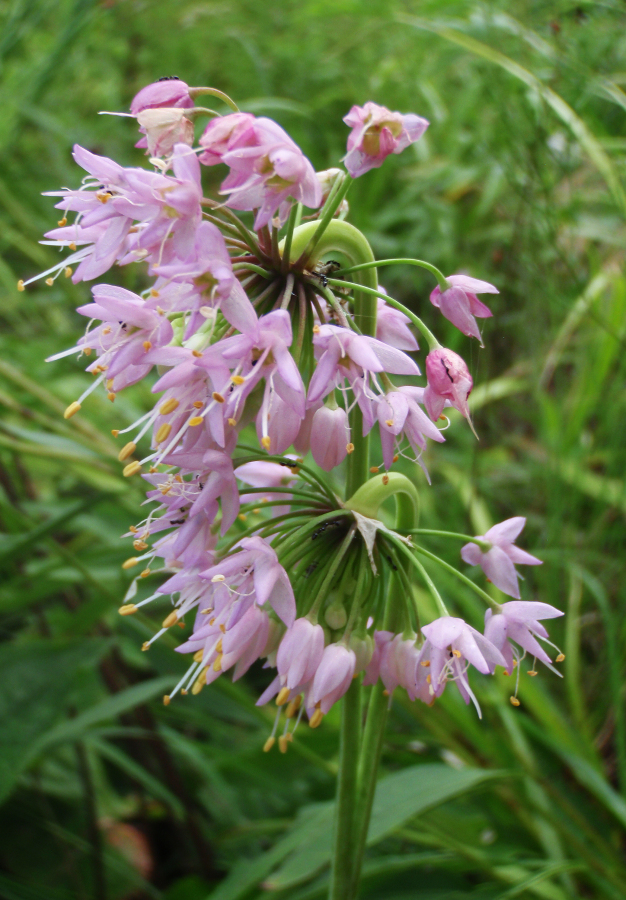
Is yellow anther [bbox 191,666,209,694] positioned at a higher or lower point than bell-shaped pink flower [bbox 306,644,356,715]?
lower

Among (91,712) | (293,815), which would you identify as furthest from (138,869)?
(91,712)

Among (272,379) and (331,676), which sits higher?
(272,379)


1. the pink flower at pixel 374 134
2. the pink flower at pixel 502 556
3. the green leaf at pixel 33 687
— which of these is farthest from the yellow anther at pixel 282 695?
the green leaf at pixel 33 687

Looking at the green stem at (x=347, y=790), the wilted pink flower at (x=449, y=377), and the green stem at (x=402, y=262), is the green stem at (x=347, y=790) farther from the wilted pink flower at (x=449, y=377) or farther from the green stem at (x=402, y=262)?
the green stem at (x=402, y=262)

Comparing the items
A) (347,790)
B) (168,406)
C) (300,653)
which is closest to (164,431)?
(168,406)

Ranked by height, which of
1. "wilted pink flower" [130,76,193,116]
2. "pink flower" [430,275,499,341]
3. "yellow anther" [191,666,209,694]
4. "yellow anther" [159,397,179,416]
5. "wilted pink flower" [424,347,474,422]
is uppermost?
"wilted pink flower" [130,76,193,116]

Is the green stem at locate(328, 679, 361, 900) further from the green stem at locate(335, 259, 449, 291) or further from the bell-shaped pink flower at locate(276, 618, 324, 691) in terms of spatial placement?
the green stem at locate(335, 259, 449, 291)

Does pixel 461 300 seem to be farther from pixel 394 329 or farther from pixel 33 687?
pixel 33 687

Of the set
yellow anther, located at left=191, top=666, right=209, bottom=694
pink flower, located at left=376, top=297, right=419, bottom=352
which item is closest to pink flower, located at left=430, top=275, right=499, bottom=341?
pink flower, located at left=376, top=297, right=419, bottom=352
